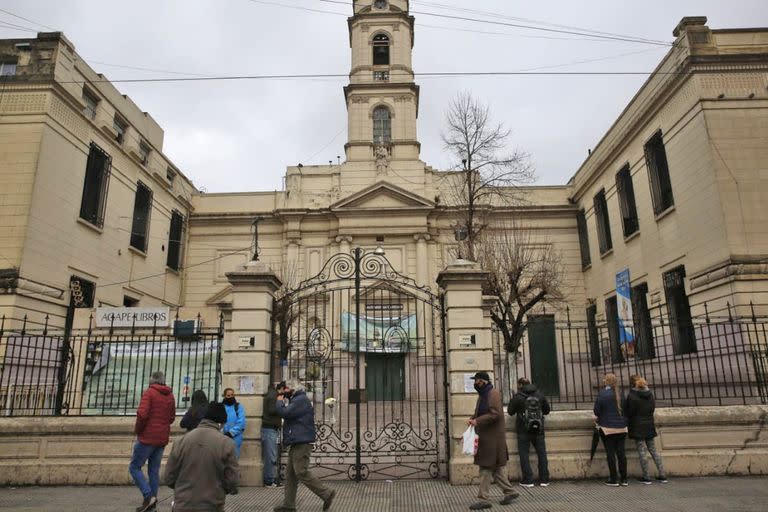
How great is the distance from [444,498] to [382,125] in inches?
983

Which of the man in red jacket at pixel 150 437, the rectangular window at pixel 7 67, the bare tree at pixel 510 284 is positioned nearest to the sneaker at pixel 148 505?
the man in red jacket at pixel 150 437

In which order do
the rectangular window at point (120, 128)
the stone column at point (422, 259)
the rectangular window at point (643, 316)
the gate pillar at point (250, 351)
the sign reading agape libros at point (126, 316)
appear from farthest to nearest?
1. the stone column at point (422, 259)
2. the rectangular window at point (120, 128)
3. the rectangular window at point (643, 316)
4. the sign reading agape libros at point (126, 316)
5. the gate pillar at point (250, 351)

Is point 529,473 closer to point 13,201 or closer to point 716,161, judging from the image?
point 716,161

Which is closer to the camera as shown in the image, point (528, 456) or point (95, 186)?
point (528, 456)

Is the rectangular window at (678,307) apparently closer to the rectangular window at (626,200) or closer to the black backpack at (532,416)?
the rectangular window at (626,200)

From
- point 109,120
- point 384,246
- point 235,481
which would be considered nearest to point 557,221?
point 384,246

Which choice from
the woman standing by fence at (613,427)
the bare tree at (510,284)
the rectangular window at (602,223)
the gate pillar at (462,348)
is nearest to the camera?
the woman standing by fence at (613,427)

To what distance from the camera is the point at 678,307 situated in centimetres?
1767

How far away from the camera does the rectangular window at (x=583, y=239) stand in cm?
2666

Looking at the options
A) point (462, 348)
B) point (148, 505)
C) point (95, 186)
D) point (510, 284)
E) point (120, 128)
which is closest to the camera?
point (148, 505)

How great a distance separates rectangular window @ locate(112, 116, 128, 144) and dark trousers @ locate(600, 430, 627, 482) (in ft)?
72.7

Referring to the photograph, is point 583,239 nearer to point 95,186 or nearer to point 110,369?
point 110,369

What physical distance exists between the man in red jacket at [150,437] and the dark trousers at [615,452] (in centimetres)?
687

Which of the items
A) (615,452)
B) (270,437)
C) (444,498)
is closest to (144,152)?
(270,437)
